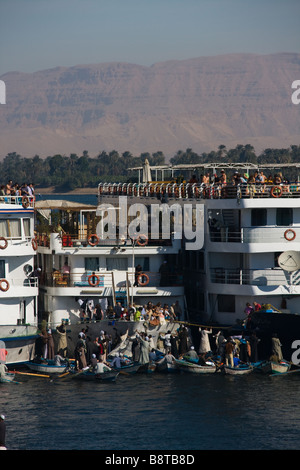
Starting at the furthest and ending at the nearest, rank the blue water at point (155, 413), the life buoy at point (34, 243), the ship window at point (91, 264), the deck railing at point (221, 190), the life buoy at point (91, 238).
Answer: the ship window at point (91, 264)
the life buoy at point (91, 238)
the life buoy at point (34, 243)
the deck railing at point (221, 190)
the blue water at point (155, 413)

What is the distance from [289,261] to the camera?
179 feet

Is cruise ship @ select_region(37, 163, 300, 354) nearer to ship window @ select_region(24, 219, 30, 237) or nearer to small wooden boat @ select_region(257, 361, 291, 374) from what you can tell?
small wooden boat @ select_region(257, 361, 291, 374)

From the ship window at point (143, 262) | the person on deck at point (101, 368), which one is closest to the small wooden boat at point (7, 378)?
the person on deck at point (101, 368)

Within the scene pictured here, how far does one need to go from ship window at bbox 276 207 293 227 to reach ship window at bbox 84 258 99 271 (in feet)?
34.2

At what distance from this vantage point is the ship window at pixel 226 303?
5669 centimetres

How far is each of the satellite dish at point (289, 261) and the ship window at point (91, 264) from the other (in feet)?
34.3

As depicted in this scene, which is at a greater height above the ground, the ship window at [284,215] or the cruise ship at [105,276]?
the ship window at [284,215]

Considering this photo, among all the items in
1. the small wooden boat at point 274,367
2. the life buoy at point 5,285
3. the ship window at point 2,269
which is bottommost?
the small wooden boat at point 274,367

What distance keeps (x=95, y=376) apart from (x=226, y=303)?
9.37 meters

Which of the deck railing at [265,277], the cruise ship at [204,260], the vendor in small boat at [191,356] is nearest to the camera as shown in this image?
the vendor in small boat at [191,356]

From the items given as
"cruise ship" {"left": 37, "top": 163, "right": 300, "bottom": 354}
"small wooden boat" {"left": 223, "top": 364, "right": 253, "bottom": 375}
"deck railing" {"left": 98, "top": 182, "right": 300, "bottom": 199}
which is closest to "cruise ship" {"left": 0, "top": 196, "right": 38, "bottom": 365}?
"cruise ship" {"left": 37, "top": 163, "right": 300, "bottom": 354}

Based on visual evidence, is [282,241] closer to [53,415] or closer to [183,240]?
[183,240]

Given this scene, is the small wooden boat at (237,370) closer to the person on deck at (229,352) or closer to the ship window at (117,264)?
the person on deck at (229,352)
